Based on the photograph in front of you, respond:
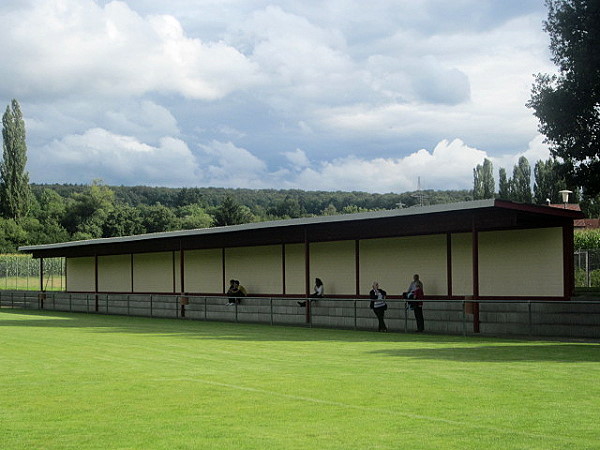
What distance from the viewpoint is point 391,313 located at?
2270 centimetres

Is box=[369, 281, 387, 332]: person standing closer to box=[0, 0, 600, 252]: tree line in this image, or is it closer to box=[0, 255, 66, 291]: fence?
box=[0, 0, 600, 252]: tree line

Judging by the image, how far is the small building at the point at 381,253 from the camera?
22703 millimetres

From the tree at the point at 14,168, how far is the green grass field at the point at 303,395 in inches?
2815

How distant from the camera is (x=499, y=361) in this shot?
14.2 meters

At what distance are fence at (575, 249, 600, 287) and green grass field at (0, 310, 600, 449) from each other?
14.5 metres

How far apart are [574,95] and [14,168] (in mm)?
68555

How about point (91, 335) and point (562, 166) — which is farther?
point (562, 166)

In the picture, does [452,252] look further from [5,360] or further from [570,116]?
[5,360]

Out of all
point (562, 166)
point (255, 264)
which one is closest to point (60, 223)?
point (255, 264)

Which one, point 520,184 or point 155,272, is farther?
point 520,184

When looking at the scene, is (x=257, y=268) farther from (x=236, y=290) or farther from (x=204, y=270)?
(x=204, y=270)

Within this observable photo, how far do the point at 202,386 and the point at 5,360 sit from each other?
561 centimetres

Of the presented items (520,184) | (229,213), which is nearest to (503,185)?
(520,184)

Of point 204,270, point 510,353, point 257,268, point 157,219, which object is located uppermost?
point 157,219
